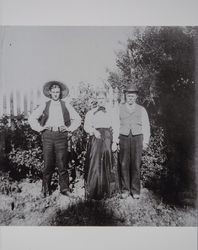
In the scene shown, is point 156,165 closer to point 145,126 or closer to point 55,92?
point 145,126

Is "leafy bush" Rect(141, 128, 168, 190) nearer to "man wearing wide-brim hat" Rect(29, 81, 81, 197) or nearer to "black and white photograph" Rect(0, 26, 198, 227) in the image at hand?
"black and white photograph" Rect(0, 26, 198, 227)

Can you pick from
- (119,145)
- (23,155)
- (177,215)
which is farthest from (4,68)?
(177,215)

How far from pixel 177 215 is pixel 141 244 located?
231 millimetres

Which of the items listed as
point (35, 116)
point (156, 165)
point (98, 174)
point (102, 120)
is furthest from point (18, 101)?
point (156, 165)

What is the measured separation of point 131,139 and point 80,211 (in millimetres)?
444

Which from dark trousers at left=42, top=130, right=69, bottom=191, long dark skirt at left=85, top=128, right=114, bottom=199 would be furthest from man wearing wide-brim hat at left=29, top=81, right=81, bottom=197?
long dark skirt at left=85, top=128, right=114, bottom=199

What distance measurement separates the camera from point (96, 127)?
172cm

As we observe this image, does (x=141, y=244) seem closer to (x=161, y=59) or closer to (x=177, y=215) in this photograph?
(x=177, y=215)

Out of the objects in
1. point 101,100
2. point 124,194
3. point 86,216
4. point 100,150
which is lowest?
point 86,216

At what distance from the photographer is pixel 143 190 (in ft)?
5.59

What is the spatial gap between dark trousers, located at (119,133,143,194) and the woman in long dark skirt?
1.8 inches

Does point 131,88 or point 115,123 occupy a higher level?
point 131,88

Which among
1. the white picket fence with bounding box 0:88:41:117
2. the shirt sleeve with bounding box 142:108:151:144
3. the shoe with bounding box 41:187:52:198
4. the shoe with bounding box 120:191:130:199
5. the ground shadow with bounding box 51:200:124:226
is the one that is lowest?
the ground shadow with bounding box 51:200:124:226

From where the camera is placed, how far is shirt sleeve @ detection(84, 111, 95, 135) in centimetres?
171
